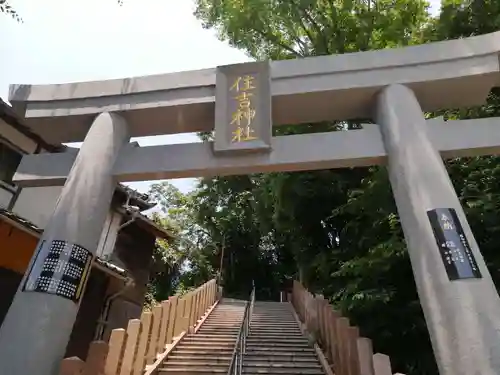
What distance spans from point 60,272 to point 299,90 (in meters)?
3.39

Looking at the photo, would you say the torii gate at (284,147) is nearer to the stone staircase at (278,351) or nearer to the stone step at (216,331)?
the stone staircase at (278,351)

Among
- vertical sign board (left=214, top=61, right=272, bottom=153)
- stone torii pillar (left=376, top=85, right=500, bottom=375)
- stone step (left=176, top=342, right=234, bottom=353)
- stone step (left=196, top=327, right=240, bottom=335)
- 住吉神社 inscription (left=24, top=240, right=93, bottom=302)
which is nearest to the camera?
stone torii pillar (left=376, top=85, right=500, bottom=375)

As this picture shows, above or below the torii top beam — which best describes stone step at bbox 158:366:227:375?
below

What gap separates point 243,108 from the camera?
5.02 meters

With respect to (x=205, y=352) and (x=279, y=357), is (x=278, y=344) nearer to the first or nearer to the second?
(x=279, y=357)

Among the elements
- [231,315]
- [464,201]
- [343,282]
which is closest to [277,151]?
[464,201]

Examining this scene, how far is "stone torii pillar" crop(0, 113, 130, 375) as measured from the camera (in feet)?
11.9

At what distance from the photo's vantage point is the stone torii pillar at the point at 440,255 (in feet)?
10.2

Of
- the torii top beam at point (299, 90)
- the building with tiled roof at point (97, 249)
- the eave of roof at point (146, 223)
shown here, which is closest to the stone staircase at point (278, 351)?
the building with tiled roof at point (97, 249)

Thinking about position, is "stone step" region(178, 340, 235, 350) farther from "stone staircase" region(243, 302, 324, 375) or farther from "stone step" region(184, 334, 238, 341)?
"stone staircase" region(243, 302, 324, 375)

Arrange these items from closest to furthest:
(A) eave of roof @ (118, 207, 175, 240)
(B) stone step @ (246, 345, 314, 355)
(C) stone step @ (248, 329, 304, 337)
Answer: (B) stone step @ (246, 345, 314, 355) < (C) stone step @ (248, 329, 304, 337) < (A) eave of roof @ (118, 207, 175, 240)

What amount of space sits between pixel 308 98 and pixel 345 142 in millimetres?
802

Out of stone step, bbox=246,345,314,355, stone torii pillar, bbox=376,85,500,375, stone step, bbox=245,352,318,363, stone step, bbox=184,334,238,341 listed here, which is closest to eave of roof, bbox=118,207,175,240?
stone step, bbox=184,334,238,341

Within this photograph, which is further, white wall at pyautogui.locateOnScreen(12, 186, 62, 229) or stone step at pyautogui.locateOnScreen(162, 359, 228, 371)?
white wall at pyautogui.locateOnScreen(12, 186, 62, 229)
